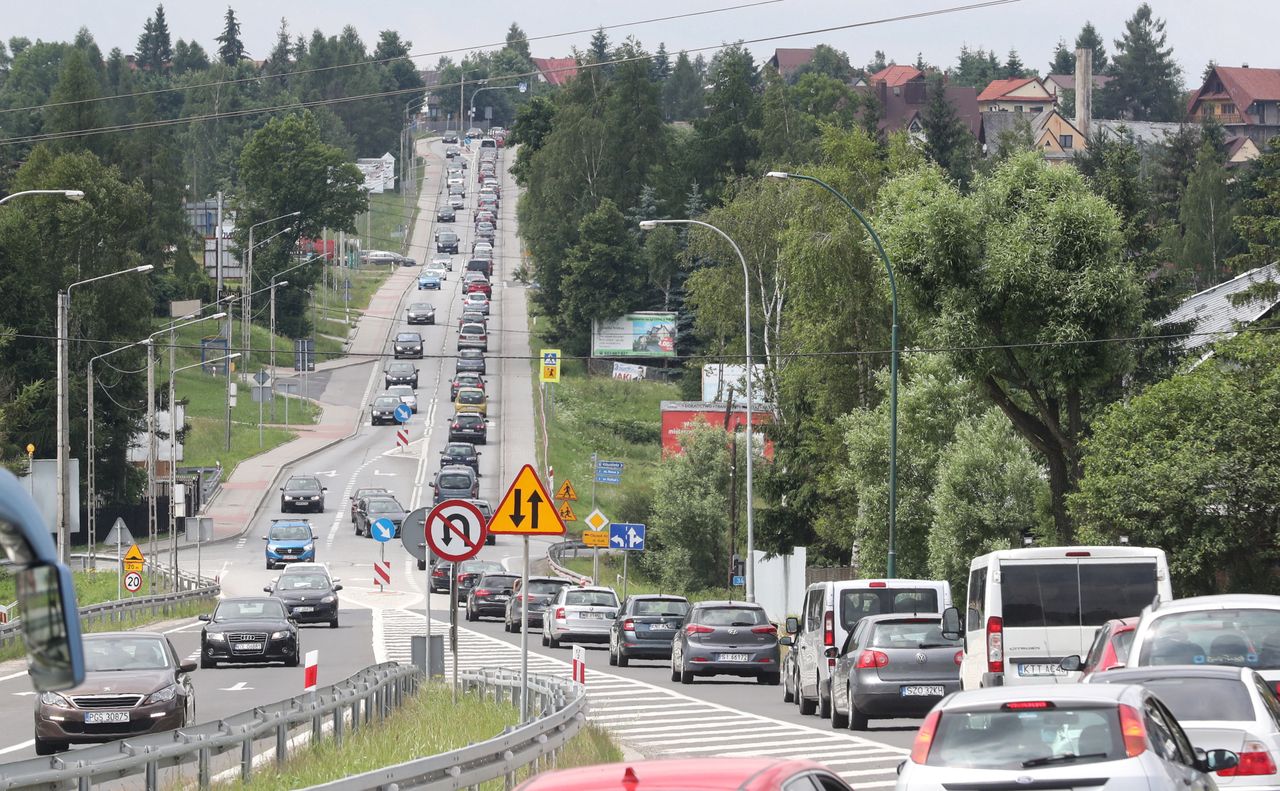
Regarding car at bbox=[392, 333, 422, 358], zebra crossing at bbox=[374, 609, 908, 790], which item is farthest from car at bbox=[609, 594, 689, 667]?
car at bbox=[392, 333, 422, 358]

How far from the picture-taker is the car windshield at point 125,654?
74.1 ft

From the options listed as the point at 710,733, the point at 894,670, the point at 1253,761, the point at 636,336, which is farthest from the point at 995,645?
the point at 636,336

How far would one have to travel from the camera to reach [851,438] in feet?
162

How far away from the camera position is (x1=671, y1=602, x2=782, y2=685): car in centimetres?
3147

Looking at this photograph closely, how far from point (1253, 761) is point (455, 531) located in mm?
→ 9816

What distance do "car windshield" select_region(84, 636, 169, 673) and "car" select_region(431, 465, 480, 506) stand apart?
52077 millimetres

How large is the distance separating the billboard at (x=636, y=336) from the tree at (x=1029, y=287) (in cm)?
8105

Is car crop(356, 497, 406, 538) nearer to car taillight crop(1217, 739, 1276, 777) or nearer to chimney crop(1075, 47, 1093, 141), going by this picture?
car taillight crop(1217, 739, 1276, 777)

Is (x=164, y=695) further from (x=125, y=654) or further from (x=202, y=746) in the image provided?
(x=202, y=746)

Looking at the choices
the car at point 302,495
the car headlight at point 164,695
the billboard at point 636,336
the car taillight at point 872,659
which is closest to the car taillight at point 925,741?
the car taillight at point 872,659

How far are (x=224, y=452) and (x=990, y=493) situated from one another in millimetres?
57509

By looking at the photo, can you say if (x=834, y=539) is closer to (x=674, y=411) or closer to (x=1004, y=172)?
(x=1004, y=172)

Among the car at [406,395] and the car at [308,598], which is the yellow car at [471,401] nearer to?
the car at [406,395]

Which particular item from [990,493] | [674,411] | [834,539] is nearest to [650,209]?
[674,411]
